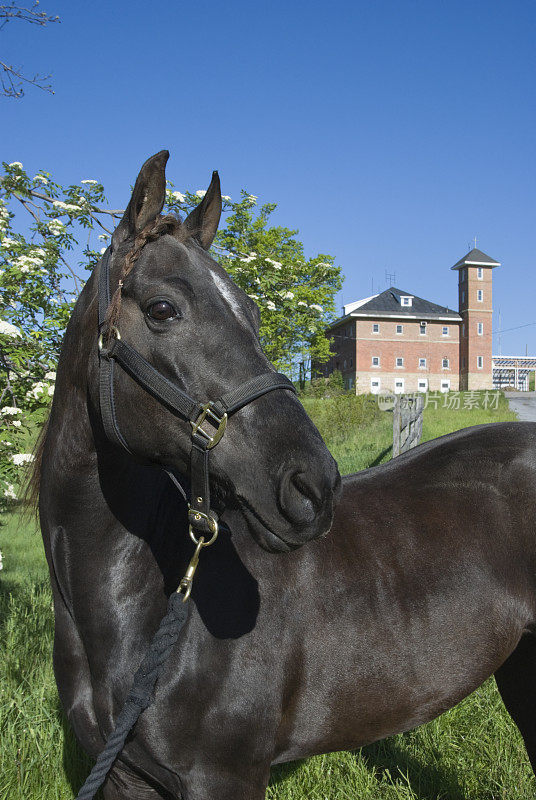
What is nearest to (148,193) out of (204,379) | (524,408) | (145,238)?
(145,238)

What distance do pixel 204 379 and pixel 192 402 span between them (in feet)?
0.24

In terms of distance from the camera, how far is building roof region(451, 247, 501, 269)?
6562 cm

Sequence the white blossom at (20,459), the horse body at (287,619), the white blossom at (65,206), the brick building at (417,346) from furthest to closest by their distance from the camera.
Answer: the brick building at (417,346) < the white blossom at (65,206) < the white blossom at (20,459) < the horse body at (287,619)

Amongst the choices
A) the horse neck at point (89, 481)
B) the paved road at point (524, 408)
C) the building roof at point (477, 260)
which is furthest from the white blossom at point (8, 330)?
the building roof at point (477, 260)

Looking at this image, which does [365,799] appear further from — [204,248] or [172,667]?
[204,248]

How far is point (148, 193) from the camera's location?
1796 millimetres

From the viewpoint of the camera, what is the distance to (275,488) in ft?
5.10

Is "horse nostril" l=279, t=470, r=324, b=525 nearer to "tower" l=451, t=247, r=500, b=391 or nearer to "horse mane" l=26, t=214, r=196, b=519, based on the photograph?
"horse mane" l=26, t=214, r=196, b=519

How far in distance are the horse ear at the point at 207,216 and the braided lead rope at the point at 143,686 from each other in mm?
1162

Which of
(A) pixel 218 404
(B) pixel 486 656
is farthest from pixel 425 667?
(A) pixel 218 404

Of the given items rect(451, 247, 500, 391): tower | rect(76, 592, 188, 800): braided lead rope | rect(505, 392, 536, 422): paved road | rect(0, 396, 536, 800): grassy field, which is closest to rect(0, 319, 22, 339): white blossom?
rect(0, 396, 536, 800): grassy field

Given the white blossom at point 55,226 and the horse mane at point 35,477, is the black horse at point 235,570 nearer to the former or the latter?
the horse mane at point 35,477

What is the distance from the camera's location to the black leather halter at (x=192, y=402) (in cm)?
161

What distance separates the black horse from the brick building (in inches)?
2293
